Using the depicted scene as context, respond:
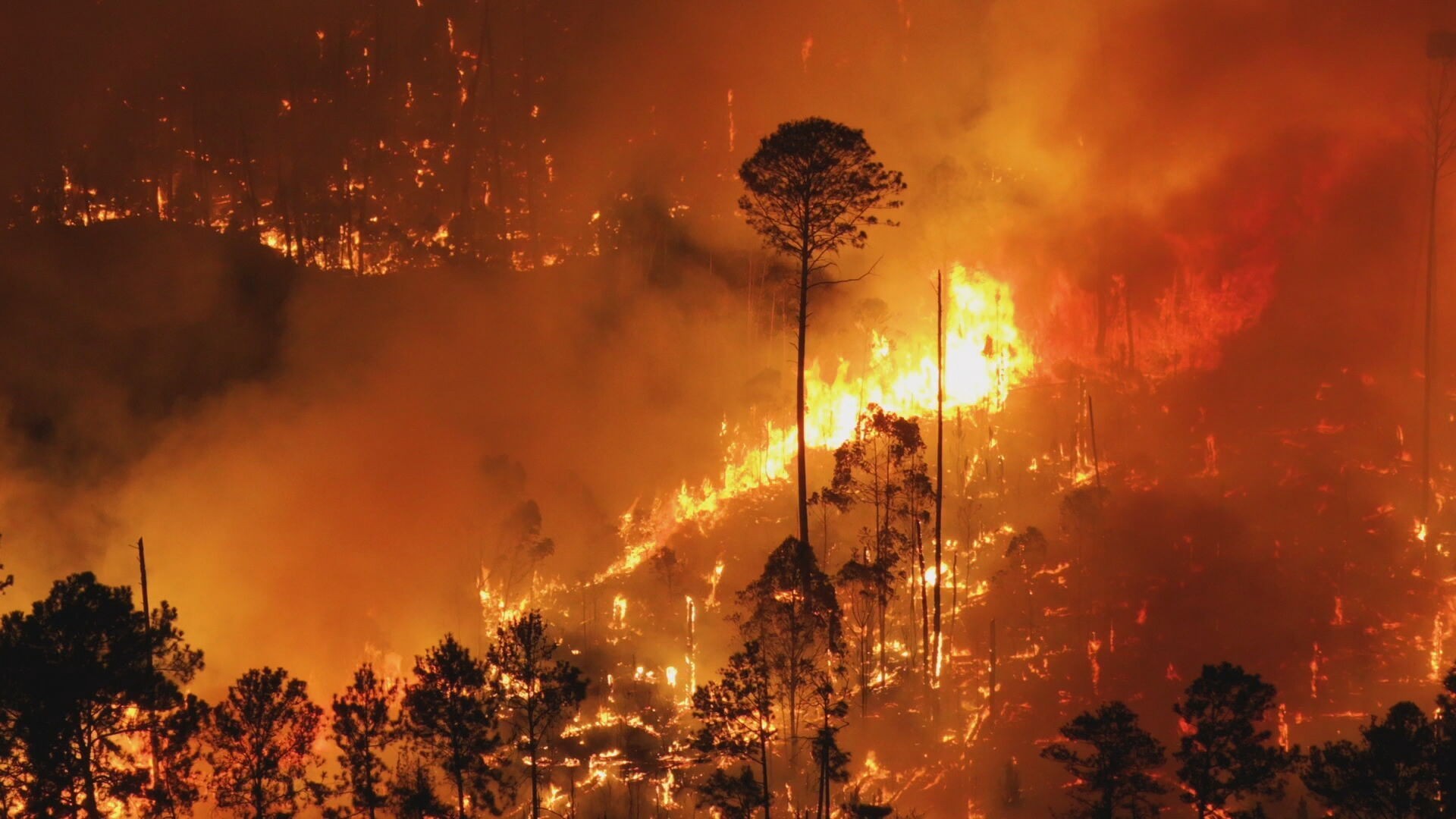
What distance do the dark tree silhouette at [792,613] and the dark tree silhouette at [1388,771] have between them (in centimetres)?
1506

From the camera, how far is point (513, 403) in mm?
72250

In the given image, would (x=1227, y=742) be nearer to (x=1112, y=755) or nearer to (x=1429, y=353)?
(x=1112, y=755)

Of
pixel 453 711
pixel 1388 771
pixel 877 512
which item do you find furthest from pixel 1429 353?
pixel 453 711

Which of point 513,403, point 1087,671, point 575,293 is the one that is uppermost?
point 575,293

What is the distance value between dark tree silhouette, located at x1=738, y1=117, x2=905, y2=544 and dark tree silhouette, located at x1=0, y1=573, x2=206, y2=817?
18.1 m

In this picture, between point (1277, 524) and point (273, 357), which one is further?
point (273, 357)

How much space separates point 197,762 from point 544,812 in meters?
19.9

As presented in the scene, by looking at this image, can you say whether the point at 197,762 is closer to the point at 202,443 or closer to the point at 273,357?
the point at 202,443

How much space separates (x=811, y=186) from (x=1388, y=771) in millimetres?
20892

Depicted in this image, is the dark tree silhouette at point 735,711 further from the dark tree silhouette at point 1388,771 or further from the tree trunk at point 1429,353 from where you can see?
the tree trunk at point 1429,353

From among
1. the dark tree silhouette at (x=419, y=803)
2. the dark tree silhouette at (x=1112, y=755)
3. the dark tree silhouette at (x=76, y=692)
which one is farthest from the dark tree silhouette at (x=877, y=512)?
the dark tree silhouette at (x=76, y=692)

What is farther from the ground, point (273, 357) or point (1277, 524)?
point (273, 357)

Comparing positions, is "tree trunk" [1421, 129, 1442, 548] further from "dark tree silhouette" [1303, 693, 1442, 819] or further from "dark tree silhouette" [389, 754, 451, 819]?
"dark tree silhouette" [389, 754, 451, 819]

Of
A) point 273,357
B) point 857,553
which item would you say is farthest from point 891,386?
point 273,357
